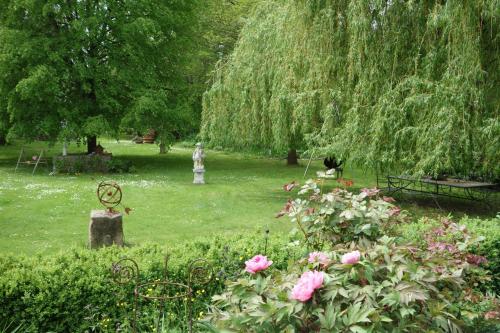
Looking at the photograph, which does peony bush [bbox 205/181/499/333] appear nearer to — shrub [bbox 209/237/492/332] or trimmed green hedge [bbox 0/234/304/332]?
shrub [bbox 209/237/492/332]

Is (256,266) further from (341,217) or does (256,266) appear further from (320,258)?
(341,217)

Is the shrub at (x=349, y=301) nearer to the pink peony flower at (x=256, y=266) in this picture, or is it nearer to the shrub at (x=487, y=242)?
the pink peony flower at (x=256, y=266)

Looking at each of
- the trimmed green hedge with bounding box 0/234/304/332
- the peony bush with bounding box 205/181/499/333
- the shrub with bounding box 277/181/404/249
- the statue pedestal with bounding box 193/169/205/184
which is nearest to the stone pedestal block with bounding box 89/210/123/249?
the trimmed green hedge with bounding box 0/234/304/332

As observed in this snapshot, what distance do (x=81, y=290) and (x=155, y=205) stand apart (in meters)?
8.21

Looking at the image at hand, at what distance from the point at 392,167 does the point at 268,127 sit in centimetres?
409

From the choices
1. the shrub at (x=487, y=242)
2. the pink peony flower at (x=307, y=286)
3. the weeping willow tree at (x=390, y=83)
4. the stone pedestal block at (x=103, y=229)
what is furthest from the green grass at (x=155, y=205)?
the pink peony flower at (x=307, y=286)

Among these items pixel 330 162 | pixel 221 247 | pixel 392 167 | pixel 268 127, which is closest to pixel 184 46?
pixel 330 162

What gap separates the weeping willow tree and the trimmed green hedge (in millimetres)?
6134

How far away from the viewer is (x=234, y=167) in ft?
76.8

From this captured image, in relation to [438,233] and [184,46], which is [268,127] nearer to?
[438,233]

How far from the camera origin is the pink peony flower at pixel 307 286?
2.41 meters

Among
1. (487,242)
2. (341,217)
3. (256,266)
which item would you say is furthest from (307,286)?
(487,242)

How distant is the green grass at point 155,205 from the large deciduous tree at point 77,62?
2469mm

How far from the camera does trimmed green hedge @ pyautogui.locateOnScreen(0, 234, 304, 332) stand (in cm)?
439
